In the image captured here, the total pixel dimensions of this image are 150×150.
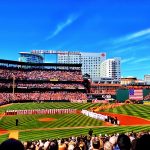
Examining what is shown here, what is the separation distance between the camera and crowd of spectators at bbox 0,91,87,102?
113250 mm

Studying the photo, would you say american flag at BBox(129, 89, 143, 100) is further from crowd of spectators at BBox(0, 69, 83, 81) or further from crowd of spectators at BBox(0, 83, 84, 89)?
crowd of spectators at BBox(0, 69, 83, 81)

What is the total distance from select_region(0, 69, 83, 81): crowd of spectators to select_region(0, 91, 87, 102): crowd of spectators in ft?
34.1

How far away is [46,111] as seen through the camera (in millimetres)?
74688

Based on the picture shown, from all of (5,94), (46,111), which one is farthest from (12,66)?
(46,111)

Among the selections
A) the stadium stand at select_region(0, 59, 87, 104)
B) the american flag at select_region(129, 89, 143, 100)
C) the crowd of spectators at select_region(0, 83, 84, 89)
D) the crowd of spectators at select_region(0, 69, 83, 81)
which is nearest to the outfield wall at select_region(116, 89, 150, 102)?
the american flag at select_region(129, 89, 143, 100)

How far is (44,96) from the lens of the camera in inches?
4808

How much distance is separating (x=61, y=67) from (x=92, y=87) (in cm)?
3056

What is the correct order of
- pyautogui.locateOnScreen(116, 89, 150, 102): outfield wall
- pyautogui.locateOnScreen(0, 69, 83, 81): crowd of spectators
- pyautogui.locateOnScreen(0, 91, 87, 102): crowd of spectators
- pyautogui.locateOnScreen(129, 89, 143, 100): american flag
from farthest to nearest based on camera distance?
1. pyautogui.locateOnScreen(0, 69, 83, 81): crowd of spectators
2. pyautogui.locateOnScreen(116, 89, 150, 102): outfield wall
3. pyautogui.locateOnScreen(0, 91, 87, 102): crowd of spectators
4. pyautogui.locateOnScreen(129, 89, 143, 100): american flag

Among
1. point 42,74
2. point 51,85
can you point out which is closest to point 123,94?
point 51,85

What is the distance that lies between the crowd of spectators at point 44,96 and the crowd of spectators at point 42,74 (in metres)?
10.4

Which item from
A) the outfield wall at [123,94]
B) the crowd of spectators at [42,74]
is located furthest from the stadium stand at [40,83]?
the outfield wall at [123,94]

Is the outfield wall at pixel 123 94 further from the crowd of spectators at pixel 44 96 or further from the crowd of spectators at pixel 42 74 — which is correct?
the crowd of spectators at pixel 42 74

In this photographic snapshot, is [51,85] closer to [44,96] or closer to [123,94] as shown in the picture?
[44,96]

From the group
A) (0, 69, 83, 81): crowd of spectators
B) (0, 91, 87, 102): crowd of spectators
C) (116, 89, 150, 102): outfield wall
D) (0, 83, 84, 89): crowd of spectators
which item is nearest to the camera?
(0, 91, 87, 102): crowd of spectators
